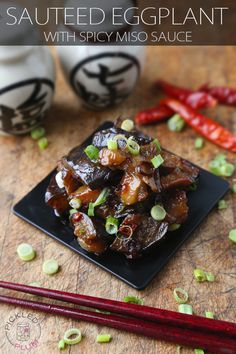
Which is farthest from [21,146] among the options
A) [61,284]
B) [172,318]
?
[172,318]

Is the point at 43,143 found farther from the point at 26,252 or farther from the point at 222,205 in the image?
the point at 222,205

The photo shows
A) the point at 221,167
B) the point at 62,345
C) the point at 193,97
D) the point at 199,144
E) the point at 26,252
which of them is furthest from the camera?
the point at 193,97

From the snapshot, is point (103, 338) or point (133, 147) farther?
point (133, 147)

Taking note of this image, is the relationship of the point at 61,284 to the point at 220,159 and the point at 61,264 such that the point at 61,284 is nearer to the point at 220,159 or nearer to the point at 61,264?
the point at 61,264

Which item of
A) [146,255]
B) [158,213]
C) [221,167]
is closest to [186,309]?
[146,255]

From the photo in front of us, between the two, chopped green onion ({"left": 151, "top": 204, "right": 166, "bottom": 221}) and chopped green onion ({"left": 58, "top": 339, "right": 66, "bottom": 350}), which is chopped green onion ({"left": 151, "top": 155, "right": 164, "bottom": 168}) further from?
chopped green onion ({"left": 58, "top": 339, "right": 66, "bottom": 350})

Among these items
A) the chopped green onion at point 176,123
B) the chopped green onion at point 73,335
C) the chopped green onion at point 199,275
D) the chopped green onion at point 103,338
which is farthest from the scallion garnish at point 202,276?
the chopped green onion at point 176,123
